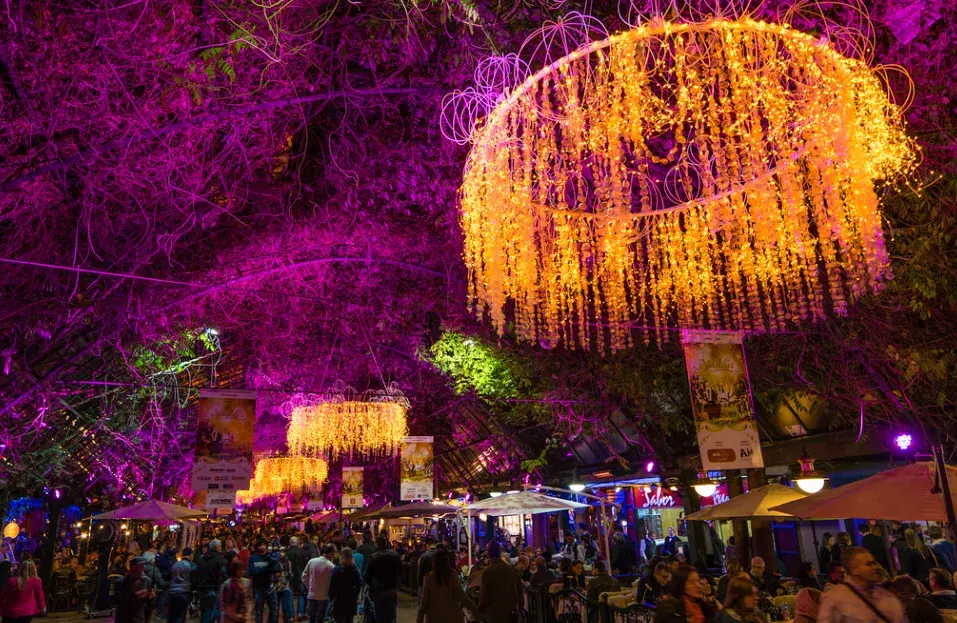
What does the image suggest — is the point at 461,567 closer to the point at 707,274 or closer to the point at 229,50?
the point at 707,274

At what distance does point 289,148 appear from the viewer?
7.82 metres

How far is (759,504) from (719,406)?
1297 millimetres

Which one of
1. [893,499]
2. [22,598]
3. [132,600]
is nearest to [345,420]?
[132,600]

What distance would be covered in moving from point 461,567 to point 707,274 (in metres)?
9.03

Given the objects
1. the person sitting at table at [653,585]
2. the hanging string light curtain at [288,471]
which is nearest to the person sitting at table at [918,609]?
the person sitting at table at [653,585]

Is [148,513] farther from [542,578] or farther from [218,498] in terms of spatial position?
[542,578]

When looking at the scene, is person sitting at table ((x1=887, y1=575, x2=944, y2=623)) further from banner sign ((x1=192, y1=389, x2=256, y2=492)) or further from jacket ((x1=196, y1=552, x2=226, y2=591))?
jacket ((x1=196, y1=552, x2=226, y2=591))

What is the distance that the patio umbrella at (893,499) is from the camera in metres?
5.51

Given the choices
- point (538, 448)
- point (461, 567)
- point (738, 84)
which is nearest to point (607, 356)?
point (461, 567)

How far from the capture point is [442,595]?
612cm

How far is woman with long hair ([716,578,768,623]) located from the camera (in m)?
4.85

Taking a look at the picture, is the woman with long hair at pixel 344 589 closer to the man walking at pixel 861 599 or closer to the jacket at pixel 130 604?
the jacket at pixel 130 604

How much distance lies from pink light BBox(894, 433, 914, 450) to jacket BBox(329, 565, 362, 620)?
782 centimetres

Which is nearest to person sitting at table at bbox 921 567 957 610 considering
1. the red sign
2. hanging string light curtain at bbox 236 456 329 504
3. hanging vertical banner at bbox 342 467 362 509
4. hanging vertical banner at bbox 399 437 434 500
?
the red sign
